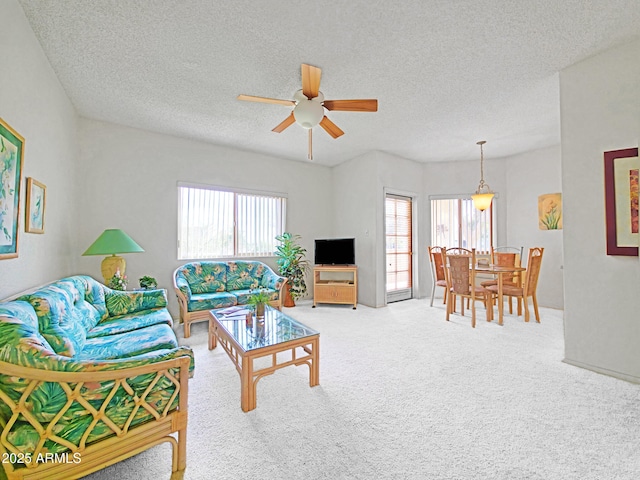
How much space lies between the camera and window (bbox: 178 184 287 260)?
4.45m

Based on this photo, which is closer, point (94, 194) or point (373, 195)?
point (94, 194)

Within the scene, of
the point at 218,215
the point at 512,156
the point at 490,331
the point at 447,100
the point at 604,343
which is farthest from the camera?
the point at 512,156

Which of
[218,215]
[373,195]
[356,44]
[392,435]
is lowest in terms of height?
[392,435]

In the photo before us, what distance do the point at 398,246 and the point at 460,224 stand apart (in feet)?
4.62

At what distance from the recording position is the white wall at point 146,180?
3.71m

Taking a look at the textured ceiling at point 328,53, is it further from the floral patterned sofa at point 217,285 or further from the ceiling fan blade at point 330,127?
the floral patterned sofa at point 217,285

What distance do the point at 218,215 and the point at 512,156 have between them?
566 centimetres

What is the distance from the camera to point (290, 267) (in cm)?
496

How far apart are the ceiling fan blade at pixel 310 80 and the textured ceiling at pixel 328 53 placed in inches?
9.7

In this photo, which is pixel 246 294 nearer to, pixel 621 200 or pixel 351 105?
pixel 351 105

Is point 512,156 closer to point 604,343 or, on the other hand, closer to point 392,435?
point 604,343

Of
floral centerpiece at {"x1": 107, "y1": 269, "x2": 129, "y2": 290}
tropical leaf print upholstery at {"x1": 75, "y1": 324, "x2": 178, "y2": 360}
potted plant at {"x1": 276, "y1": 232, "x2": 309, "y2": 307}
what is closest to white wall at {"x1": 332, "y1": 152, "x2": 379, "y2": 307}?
potted plant at {"x1": 276, "y1": 232, "x2": 309, "y2": 307}

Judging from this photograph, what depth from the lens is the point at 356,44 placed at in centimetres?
223

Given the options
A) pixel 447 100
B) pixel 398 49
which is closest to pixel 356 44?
pixel 398 49
